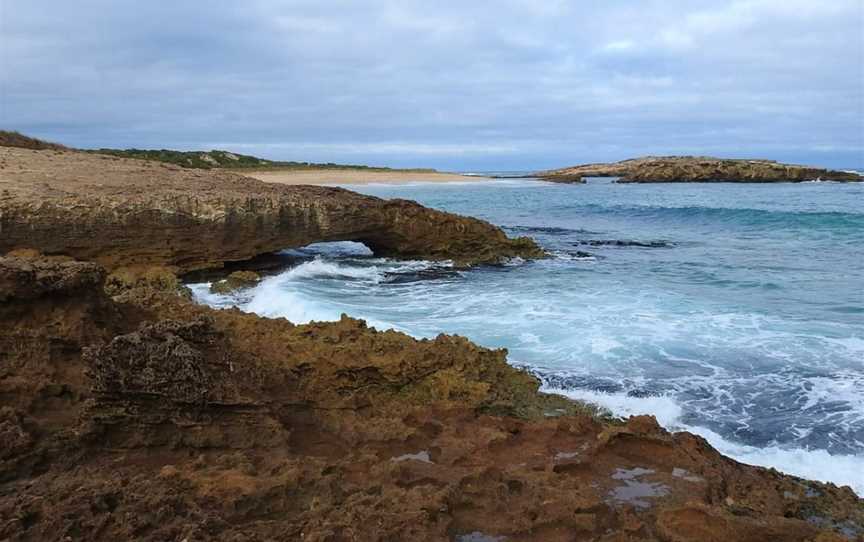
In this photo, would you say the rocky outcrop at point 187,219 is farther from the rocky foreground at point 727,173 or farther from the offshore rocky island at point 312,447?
the rocky foreground at point 727,173

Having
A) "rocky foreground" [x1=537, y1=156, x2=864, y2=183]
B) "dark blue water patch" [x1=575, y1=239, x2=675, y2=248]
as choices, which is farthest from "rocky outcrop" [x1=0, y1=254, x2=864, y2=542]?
"rocky foreground" [x1=537, y1=156, x2=864, y2=183]

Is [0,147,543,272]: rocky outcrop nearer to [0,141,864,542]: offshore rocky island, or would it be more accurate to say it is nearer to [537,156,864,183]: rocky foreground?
[0,141,864,542]: offshore rocky island

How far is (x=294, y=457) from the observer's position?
3633mm

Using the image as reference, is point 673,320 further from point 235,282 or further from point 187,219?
point 187,219

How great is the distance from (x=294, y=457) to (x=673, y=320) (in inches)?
273

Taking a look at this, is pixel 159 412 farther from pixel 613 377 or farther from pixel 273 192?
pixel 273 192

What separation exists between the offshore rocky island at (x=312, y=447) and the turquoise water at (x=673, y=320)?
1.32 m

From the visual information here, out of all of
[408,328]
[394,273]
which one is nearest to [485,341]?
[408,328]

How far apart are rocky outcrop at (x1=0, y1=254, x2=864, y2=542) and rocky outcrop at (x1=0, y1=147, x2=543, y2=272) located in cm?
626

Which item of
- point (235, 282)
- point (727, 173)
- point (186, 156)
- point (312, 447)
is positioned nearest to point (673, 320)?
point (312, 447)

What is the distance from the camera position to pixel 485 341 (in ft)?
26.0

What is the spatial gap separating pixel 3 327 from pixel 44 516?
1.81m

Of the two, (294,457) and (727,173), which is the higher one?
(727,173)

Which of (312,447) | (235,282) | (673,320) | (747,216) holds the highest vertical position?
(747,216)
